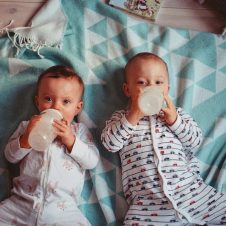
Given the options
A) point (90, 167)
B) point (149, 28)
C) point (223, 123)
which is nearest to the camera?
point (90, 167)

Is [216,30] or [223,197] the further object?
[216,30]

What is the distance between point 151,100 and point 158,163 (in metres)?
0.23

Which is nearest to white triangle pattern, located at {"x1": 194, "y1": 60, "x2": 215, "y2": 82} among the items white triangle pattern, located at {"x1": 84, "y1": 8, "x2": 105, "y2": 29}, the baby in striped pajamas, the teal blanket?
the teal blanket

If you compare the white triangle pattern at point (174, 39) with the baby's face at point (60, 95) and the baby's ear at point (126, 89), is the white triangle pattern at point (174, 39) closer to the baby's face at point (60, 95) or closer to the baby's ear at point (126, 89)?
the baby's ear at point (126, 89)

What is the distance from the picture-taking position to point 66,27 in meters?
1.56

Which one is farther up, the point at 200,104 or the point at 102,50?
the point at 102,50

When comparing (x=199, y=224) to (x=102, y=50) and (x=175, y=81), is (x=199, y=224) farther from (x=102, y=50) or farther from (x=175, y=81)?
(x=102, y=50)

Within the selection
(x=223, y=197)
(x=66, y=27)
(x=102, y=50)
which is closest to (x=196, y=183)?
(x=223, y=197)

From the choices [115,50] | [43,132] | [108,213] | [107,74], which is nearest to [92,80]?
[107,74]

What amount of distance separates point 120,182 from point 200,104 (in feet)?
1.44

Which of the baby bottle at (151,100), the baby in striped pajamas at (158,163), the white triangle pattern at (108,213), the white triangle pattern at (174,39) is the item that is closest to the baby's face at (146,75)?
the baby in striped pajamas at (158,163)

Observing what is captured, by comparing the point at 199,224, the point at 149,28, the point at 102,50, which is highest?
the point at 149,28

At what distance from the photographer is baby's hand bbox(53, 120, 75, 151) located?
1242 millimetres

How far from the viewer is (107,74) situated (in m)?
1.52
